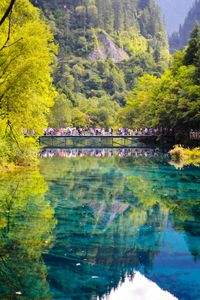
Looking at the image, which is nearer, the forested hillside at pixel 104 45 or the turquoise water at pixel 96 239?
the turquoise water at pixel 96 239

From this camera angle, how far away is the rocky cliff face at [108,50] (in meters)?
155

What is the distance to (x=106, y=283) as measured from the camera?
8.99m

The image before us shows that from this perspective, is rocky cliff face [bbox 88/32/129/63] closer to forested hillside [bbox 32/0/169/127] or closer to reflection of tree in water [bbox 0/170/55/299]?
forested hillside [bbox 32/0/169/127]

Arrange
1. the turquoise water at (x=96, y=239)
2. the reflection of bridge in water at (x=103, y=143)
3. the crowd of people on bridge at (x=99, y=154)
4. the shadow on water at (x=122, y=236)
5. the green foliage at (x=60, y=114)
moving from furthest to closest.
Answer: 1. the green foliage at (x=60, y=114)
2. the reflection of bridge in water at (x=103, y=143)
3. the crowd of people on bridge at (x=99, y=154)
4. the shadow on water at (x=122, y=236)
5. the turquoise water at (x=96, y=239)

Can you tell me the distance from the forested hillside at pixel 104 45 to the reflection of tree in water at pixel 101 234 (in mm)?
84125

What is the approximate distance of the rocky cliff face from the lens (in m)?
155

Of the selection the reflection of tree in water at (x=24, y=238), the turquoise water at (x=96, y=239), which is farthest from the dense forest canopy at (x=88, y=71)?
the turquoise water at (x=96, y=239)

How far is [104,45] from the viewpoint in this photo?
159 m

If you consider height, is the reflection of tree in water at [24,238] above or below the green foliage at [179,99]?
below

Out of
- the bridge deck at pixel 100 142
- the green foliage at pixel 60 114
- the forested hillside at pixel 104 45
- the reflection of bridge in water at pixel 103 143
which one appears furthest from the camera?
the forested hillside at pixel 104 45

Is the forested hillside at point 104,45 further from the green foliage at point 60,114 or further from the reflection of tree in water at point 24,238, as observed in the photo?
the reflection of tree in water at point 24,238

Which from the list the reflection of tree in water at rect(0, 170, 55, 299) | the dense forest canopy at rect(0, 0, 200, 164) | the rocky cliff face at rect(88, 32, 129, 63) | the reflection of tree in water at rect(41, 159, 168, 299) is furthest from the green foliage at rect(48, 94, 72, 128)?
the rocky cliff face at rect(88, 32, 129, 63)

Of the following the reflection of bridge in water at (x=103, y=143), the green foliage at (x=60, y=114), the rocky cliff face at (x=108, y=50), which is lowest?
the reflection of bridge in water at (x=103, y=143)

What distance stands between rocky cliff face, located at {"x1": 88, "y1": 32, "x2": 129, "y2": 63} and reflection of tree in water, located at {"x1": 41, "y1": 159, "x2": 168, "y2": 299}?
13480cm
